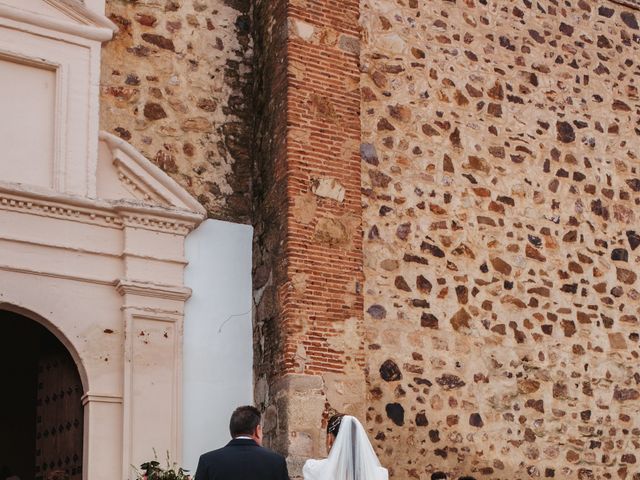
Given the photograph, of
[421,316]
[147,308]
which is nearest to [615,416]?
[421,316]

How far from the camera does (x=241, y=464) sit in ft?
21.2

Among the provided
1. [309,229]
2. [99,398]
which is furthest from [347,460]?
[309,229]

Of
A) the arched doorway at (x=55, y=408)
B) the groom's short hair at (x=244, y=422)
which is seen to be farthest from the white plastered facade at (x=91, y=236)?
the groom's short hair at (x=244, y=422)

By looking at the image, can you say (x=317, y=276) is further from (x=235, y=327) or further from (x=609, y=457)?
(x=609, y=457)

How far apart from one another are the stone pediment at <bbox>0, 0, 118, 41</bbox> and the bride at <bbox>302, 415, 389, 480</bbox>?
181 inches

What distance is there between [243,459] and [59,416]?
11.9ft

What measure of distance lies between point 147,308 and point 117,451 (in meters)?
1.18

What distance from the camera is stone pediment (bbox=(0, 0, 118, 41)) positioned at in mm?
9883

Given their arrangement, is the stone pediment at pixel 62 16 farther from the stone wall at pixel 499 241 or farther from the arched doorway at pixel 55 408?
the stone wall at pixel 499 241

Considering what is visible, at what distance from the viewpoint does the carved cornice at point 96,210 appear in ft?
31.0

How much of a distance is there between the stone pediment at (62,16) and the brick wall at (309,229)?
1.51 metres

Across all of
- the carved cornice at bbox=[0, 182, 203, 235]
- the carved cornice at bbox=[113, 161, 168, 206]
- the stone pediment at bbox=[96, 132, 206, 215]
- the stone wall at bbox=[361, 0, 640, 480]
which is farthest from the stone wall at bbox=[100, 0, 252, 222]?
the stone wall at bbox=[361, 0, 640, 480]

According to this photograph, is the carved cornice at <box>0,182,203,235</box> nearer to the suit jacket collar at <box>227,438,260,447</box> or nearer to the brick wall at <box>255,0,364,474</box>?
the brick wall at <box>255,0,364,474</box>

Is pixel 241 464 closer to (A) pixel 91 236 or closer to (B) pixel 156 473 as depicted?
(B) pixel 156 473
